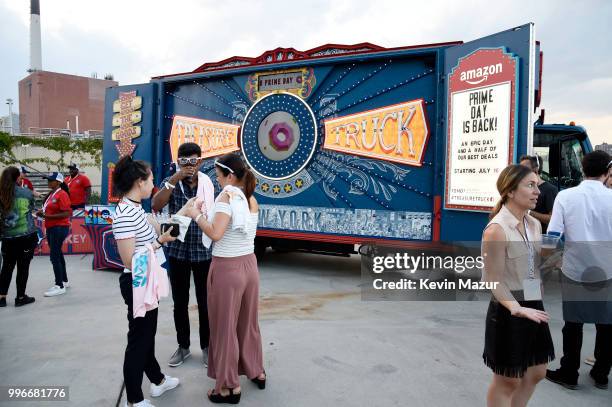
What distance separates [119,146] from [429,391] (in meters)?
7.67

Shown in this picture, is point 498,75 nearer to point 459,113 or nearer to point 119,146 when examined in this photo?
point 459,113

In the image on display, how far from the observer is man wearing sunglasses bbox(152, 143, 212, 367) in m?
3.51

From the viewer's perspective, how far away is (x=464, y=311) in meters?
5.19

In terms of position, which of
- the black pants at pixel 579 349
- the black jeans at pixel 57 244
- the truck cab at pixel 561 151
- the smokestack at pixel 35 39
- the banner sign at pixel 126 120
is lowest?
the black pants at pixel 579 349

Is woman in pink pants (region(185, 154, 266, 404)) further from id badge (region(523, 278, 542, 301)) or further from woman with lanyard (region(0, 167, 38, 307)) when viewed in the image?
woman with lanyard (region(0, 167, 38, 307))

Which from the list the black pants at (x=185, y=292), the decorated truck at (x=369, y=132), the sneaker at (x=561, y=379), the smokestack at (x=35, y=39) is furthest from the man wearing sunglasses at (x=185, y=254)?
the smokestack at (x=35, y=39)

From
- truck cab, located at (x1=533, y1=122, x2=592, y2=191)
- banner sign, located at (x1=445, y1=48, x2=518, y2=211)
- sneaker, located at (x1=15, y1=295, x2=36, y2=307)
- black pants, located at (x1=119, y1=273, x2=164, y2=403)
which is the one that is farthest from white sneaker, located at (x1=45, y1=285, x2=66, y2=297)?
truck cab, located at (x1=533, y1=122, x2=592, y2=191)

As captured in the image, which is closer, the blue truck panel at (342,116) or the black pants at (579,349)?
the black pants at (579,349)

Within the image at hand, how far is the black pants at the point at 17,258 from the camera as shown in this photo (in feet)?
16.7

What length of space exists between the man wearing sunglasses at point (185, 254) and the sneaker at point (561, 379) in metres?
2.74

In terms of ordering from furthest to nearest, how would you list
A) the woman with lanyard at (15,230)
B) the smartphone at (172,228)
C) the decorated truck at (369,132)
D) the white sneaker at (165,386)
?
the decorated truck at (369,132) < the woman with lanyard at (15,230) < the white sneaker at (165,386) < the smartphone at (172,228)

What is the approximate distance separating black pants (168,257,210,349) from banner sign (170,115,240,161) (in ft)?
13.4

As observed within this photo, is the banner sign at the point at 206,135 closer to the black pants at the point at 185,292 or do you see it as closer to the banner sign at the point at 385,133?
the banner sign at the point at 385,133

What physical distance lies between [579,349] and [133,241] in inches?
128
